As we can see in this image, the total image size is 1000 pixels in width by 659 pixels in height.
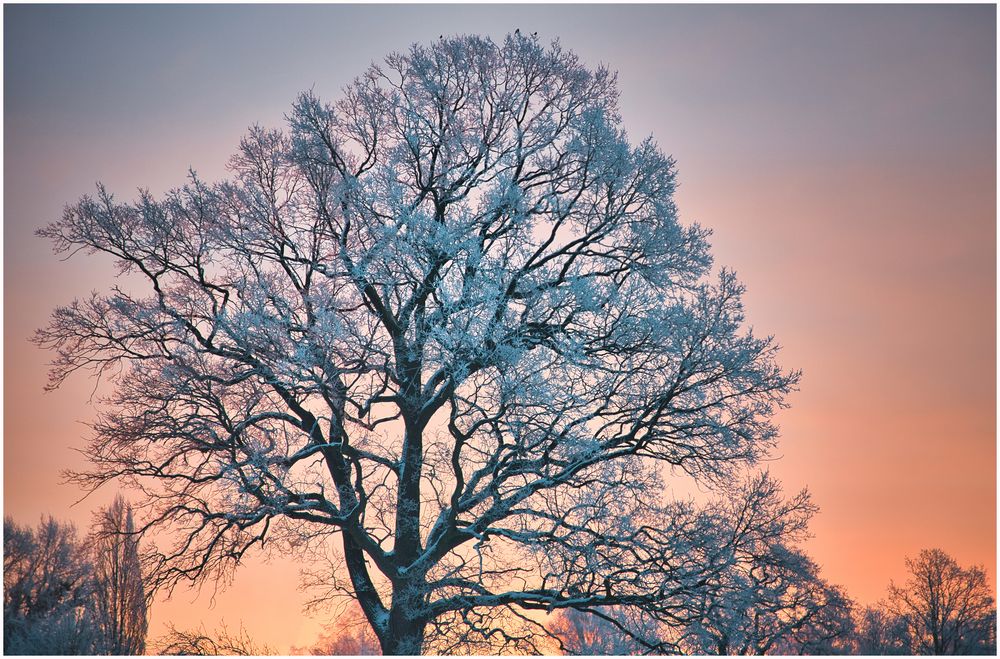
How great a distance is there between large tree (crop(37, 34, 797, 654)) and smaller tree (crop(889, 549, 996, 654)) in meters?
25.2

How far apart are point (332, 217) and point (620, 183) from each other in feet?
15.0

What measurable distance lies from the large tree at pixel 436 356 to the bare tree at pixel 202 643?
970 mm

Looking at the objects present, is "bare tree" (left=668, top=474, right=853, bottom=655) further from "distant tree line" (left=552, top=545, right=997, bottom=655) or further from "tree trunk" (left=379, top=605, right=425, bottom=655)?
"tree trunk" (left=379, top=605, right=425, bottom=655)

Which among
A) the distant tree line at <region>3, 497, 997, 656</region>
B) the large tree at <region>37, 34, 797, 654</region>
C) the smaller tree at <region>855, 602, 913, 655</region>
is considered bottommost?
the smaller tree at <region>855, 602, 913, 655</region>

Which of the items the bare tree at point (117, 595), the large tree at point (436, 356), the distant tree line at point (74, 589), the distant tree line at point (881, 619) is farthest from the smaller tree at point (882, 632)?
the distant tree line at point (74, 589)

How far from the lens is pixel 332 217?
618 inches

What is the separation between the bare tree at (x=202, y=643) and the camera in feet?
49.4

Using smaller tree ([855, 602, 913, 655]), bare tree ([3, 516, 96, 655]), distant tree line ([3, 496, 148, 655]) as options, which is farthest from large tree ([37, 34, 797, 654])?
smaller tree ([855, 602, 913, 655])

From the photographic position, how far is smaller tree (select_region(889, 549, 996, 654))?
3522cm

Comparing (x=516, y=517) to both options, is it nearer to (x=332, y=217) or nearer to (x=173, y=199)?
(x=332, y=217)

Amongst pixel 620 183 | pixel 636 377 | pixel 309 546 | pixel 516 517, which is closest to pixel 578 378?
pixel 636 377

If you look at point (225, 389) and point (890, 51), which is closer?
point (225, 389)

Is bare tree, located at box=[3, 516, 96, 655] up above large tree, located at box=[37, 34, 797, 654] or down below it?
below

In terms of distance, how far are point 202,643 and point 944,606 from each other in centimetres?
2955
